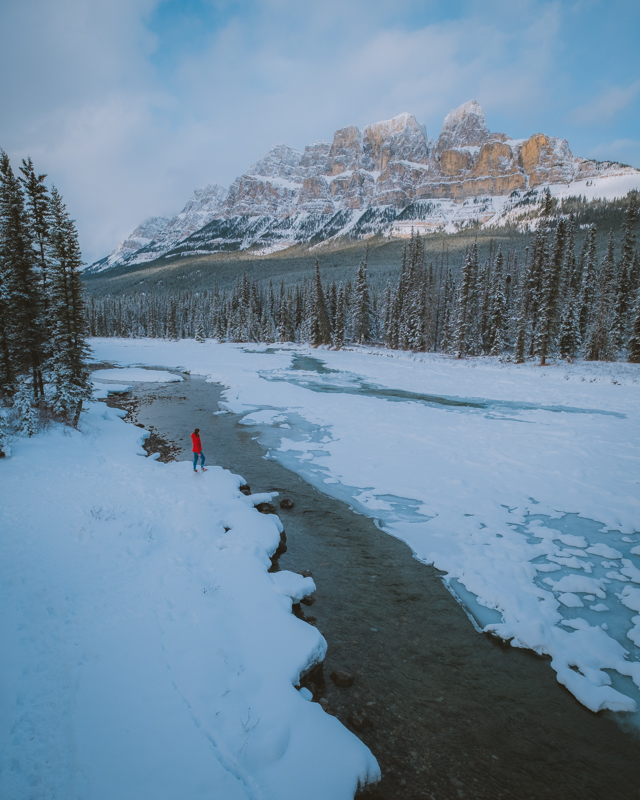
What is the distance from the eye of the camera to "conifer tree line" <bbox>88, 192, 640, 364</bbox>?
3912cm

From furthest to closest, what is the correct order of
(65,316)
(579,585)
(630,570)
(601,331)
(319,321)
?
(319,321) < (601,331) < (65,316) < (630,570) < (579,585)

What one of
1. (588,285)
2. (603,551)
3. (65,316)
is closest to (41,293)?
(65,316)

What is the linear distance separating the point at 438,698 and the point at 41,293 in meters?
23.5

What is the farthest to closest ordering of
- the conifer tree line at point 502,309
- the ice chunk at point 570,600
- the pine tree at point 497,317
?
the pine tree at point 497,317, the conifer tree line at point 502,309, the ice chunk at point 570,600

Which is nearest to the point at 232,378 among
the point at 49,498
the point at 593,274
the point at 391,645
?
the point at 49,498

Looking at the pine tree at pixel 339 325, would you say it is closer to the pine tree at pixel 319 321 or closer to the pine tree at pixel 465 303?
the pine tree at pixel 319 321

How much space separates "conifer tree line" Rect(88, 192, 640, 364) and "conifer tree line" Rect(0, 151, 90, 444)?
128ft

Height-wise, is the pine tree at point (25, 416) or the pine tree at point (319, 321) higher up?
the pine tree at point (319, 321)

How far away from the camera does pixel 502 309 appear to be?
48.6m

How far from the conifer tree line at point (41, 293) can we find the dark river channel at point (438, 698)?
15619 mm

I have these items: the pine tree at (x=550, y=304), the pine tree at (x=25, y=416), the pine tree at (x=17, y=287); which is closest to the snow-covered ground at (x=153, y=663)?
the pine tree at (x=25, y=416)

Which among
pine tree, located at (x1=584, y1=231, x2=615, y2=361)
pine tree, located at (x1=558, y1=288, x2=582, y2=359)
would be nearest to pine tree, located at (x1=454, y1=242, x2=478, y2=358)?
pine tree, located at (x1=558, y1=288, x2=582, y2=359)

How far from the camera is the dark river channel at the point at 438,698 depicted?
165 inches

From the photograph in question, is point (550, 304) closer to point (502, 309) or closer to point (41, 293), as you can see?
point (502, 309)
